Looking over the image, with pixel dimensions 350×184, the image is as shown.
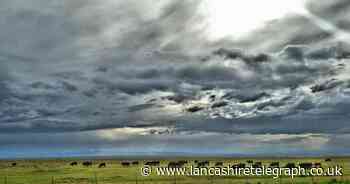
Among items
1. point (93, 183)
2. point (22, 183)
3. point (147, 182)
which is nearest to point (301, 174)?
point (147, 182)

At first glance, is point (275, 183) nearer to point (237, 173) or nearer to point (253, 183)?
point (253, 183)

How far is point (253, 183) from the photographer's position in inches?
2009

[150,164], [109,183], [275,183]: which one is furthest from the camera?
[150,164]

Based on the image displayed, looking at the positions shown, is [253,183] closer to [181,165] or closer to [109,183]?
[109,183]

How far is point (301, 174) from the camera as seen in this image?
215 ft

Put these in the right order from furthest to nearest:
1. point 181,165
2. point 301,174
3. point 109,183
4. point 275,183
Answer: point 181,165 < point 301,174 < point 109,183 < point 275,183

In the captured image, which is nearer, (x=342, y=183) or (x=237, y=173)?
(x=342, y=183)

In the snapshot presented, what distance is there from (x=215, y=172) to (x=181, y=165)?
12.1 meters

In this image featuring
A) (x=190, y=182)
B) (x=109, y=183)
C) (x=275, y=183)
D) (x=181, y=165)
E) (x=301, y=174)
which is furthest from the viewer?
(x=181, y=165)

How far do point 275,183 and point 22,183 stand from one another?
28672 millimetres

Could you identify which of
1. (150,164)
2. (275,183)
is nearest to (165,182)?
(275,183)

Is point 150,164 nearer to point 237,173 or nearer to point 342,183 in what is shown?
point 237,173

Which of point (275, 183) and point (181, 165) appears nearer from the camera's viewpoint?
point (275, 183)

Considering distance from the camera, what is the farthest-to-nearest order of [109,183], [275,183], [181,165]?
[181,165], [109,183], [275,183]
